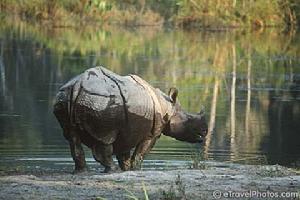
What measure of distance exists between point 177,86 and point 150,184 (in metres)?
19.5

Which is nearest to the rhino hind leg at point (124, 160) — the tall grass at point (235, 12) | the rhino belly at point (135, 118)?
the rhino belly at point (135, 118)

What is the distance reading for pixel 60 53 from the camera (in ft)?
149

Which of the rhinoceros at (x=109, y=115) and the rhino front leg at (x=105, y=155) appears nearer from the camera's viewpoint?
A: the rhinoceros at (x=109, y=115)

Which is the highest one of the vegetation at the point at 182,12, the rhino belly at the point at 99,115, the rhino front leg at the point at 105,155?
the rhino belly at the point at 99,115

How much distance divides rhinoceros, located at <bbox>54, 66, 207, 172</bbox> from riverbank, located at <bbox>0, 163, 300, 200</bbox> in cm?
49

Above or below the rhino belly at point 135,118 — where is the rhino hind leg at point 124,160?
below

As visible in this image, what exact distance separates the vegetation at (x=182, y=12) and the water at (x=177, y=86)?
16.3 metres

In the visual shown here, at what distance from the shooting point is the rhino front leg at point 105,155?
12906mm

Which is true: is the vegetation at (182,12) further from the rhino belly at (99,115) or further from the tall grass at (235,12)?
the rhino belly at (99,115)

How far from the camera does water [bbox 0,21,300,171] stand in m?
16.7

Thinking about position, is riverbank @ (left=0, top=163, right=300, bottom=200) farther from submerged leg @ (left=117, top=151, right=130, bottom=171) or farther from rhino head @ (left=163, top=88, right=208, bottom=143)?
rhino head @ (left=163, top=88, right=208, bottom=143)

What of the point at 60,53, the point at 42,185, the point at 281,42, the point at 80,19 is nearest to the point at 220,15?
the point at 80,19

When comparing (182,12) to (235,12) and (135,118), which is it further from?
(135,118)

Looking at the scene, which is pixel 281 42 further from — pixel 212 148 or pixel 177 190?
pixel 177 190
